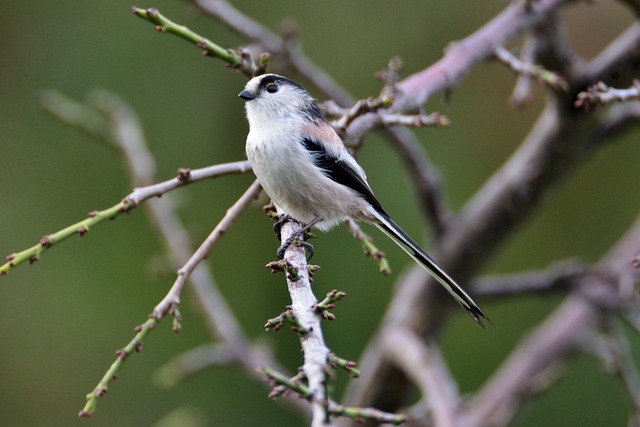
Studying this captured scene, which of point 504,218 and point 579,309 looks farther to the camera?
point 579,309

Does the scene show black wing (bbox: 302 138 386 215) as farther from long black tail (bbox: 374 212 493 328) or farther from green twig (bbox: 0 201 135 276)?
green twig (bbox: 0 201 135 276)

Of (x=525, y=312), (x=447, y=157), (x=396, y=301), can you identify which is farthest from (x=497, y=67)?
(x=396, y=301)

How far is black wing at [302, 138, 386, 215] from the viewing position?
9.43ft

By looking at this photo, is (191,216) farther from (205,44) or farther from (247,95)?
(205,44)

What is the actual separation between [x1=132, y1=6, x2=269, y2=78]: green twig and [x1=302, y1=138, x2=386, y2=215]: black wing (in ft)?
1.49

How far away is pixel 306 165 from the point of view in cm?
283

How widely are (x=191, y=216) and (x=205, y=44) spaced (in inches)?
158

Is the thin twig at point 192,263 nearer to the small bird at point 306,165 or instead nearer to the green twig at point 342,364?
the small bird at point 306,165

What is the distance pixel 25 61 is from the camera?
20.8ft

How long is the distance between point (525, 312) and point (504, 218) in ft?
8.98

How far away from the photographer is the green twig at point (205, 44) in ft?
6.89

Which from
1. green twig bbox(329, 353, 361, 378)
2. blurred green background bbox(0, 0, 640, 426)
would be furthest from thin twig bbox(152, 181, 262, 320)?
blurred green background bbox(0, 0, 640, 426)

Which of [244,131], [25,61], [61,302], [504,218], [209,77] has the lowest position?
[504,218]

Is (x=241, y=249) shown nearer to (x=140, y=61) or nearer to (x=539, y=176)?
(x=140, y=61)
